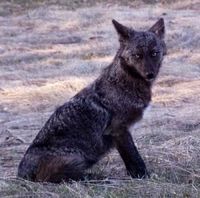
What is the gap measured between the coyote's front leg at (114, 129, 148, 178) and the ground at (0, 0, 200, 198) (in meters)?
0.23

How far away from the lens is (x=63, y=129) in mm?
6793

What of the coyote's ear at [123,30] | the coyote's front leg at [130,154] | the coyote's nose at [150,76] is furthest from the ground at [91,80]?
the coyote's ear at [123,30]

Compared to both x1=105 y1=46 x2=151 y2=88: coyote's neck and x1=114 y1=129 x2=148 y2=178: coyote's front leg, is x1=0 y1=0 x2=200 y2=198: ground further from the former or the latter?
x1=105 y1=46 x2=151 y2=88: coyote's neck

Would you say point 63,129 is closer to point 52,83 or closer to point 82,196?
point 82,196

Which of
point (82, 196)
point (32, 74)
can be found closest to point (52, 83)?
point (32, 74)

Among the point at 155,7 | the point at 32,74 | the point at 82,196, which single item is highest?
the point at 82,196

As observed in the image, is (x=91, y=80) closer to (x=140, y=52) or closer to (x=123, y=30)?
(x=123, y=30)

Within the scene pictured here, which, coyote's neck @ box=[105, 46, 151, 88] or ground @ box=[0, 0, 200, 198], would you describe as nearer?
ground @ box=[0, 0, 200, 198]

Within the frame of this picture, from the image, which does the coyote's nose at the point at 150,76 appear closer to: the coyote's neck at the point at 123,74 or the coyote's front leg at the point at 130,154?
the coyote's neck at the point at 123,74

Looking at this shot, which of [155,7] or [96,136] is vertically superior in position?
[96,136]

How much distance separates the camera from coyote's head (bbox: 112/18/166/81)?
22.9 ft

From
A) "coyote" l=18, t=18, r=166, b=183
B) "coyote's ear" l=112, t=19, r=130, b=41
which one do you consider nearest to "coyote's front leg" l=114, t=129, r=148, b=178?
"coyote" l=18, t=18, r=166, b=183

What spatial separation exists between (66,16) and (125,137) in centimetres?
1593

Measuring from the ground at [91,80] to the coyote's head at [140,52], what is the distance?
3.09 feet
